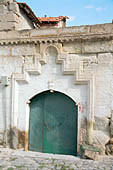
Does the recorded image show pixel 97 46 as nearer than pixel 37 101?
Yes

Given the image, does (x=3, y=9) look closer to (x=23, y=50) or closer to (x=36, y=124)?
(x=23, y=50)

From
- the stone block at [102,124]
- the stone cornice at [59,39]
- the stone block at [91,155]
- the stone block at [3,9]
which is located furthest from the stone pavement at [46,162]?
the stone block at [3,9]

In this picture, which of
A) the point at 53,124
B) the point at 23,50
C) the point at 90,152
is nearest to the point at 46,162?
the point at 90,152

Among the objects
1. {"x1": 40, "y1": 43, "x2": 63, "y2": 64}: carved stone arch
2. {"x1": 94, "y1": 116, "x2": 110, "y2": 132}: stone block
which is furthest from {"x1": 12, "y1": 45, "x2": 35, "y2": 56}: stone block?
{"x1": 94, "y1": 116, "x2": 110, "y2": 132}: stone block

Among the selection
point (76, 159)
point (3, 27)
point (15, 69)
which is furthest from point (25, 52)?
point (76, 159)

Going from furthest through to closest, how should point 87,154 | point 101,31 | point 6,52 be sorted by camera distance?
point 6,52
point 101,31
point 87,154

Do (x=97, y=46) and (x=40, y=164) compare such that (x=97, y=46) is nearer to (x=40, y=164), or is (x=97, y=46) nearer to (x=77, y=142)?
(x=77, y=142)

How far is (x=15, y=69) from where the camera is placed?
606 cm

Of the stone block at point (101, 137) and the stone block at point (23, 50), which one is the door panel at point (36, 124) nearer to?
the stone block at point (23, 50)

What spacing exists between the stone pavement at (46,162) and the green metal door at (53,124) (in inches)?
17.6

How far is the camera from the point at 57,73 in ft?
18.9

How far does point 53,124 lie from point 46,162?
4.18ft

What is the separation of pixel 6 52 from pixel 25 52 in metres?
0.66

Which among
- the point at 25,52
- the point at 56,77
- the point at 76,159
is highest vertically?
the point at 25,52
